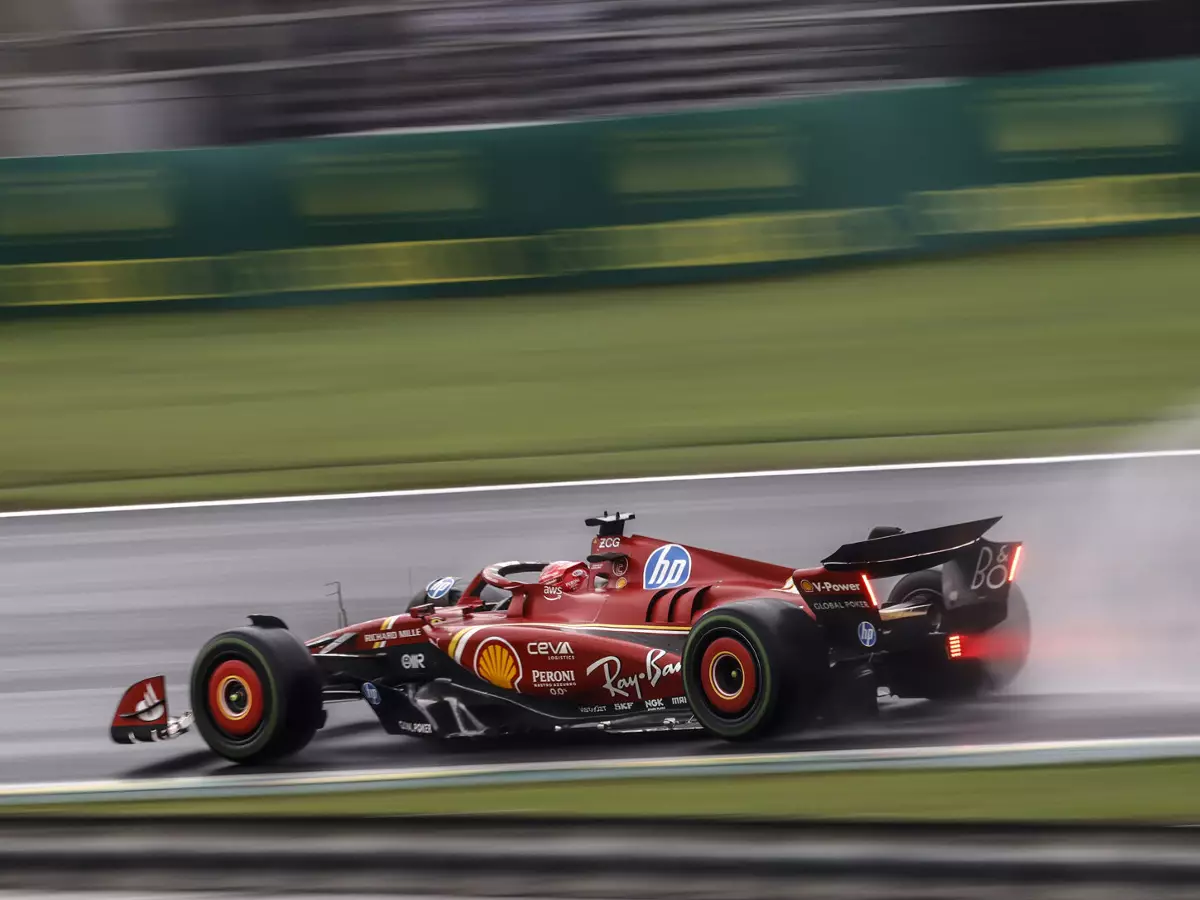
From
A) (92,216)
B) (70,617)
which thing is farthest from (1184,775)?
(92,216)

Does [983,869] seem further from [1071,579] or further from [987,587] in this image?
[1071,579]

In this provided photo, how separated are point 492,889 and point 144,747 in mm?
2996

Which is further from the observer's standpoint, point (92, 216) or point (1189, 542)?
point (92, 216)

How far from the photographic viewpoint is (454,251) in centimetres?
1681

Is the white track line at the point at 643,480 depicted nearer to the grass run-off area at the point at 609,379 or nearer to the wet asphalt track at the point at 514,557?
the wet asphalt track at the point at 514,557

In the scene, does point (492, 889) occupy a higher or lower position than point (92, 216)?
lower

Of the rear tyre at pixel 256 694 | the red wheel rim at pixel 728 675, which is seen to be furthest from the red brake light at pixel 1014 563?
the rear tyre at pixel 256 694

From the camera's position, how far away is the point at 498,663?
6.96m

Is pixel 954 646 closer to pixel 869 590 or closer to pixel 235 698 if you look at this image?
pixel 869 590

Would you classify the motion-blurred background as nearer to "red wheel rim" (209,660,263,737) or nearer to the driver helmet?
the driver helmet

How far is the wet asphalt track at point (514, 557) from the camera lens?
279 inches

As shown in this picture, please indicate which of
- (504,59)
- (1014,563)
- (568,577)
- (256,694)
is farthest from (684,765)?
(504,59)

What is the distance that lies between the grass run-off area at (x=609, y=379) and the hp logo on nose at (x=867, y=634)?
5.23 meters

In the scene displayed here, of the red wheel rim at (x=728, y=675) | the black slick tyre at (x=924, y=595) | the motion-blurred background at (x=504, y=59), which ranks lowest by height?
the red wheel rim at (x=728, y=675)
